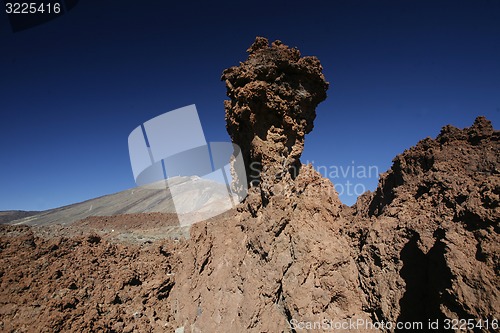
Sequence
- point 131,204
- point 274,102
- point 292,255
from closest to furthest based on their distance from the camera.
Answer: point 292,255
point 274,102
point 131,204

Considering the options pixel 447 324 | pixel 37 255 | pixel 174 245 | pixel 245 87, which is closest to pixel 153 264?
pixel 174 245

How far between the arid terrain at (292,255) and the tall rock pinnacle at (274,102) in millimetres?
32

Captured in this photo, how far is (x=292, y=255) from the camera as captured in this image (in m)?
5.40

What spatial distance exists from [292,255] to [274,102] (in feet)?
11.3

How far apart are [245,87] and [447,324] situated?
5428 millimetres

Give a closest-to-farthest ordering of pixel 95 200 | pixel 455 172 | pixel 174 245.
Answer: pixel 455 172, pixel 174 245, pixel 95 200

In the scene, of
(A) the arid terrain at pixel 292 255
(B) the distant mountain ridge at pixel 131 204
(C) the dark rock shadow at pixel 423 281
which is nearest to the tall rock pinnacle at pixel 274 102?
(A) the arid terrain at pixel 292 255

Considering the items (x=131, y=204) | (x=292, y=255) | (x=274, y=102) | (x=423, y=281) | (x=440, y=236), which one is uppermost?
(x=274, y=102)

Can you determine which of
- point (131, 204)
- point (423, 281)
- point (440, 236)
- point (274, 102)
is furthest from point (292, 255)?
point (131, 204)

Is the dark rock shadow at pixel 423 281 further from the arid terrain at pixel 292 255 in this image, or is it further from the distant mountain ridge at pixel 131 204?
the distant mountain ridge at pixel 131 204

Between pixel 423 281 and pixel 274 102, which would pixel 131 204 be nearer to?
pixel 274 102

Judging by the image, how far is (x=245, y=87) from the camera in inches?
239

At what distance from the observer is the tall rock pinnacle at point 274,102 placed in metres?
6.07

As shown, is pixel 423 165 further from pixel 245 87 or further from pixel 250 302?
pixel 250 302
